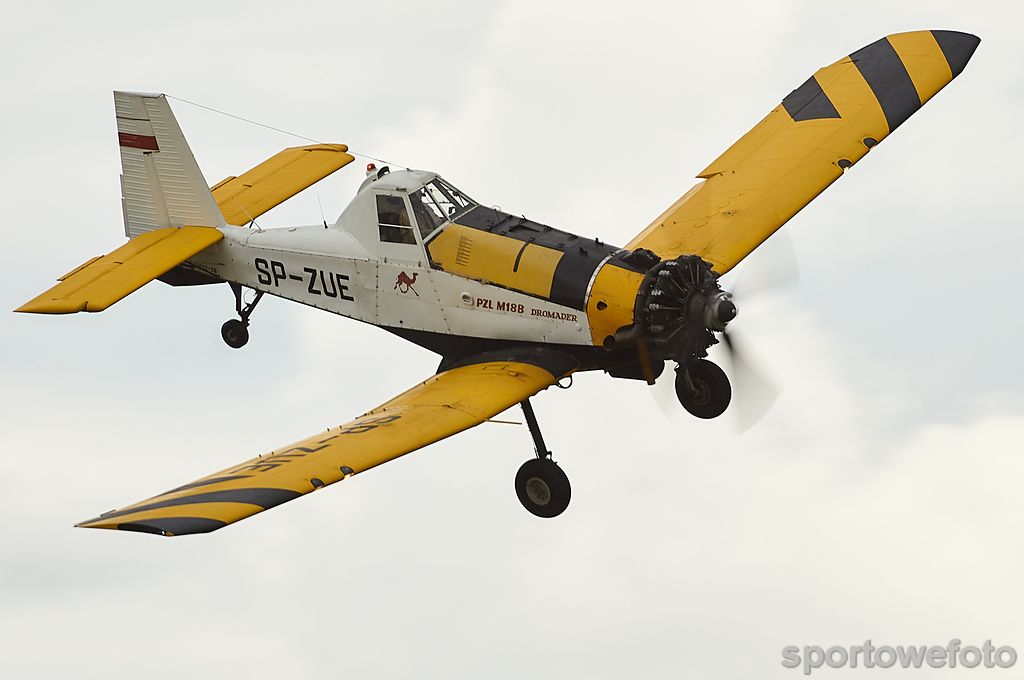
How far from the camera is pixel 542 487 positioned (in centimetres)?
1755

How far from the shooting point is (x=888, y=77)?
2136 centimetres

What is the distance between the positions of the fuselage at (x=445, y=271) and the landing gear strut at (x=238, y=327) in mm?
452

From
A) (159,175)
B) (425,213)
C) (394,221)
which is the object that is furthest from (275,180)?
(425,213)

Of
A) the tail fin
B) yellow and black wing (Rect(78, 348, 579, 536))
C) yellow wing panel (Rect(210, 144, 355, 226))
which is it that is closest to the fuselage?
yellow and black wing (Rect(78, 348, 579, 536))

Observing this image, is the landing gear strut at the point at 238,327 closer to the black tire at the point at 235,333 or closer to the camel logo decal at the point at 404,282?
the black tire at the point at 235,333

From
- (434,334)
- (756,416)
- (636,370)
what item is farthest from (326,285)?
(756,416)

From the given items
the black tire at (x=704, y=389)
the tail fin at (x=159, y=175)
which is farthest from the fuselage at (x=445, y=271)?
the black tire at (x=704, y=389)

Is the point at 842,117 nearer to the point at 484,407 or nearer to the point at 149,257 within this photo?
the point at 484,407

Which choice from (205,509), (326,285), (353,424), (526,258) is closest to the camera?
(205,509)

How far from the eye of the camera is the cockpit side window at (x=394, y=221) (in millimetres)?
18953

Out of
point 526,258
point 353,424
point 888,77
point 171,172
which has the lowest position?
point 353,424

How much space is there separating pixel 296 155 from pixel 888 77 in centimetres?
800

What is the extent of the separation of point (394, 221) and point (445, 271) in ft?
3.13

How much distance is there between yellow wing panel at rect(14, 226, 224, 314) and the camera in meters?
18.9
